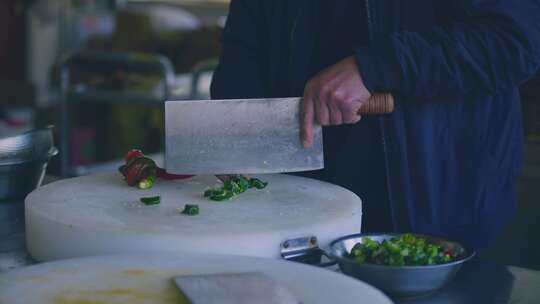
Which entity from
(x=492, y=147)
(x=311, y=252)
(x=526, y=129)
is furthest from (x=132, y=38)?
(x=311, y=252)

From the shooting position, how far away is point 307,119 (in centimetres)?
161

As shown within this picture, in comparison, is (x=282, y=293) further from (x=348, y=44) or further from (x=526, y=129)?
(x=526, y=129)

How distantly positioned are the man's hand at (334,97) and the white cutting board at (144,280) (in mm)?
413

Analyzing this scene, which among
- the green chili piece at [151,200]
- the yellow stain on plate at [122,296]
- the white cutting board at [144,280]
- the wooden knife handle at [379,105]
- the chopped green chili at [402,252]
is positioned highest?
the wooden knife handle at [379,105]

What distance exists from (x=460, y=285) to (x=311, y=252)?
228 mm

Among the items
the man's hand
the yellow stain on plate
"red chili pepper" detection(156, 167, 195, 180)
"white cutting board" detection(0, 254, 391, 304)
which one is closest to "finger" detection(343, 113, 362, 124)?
the man's hand

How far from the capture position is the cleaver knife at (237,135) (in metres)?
1.59

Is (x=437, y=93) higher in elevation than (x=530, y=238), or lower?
higher

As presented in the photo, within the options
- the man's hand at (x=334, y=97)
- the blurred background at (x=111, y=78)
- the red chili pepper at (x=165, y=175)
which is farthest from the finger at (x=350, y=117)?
the blurred background at (x=111, y=78)

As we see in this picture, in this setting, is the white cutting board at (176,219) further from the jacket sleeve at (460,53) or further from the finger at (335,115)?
the jacket sleeve at (460,53)

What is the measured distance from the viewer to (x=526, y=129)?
2.35 metres

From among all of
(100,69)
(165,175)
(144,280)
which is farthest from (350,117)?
(100,69)

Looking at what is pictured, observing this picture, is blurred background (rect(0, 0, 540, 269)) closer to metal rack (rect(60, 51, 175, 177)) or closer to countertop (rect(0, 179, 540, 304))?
metal rack (rect(60, 51, 175, 177))

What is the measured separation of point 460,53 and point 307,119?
0.31 metres
